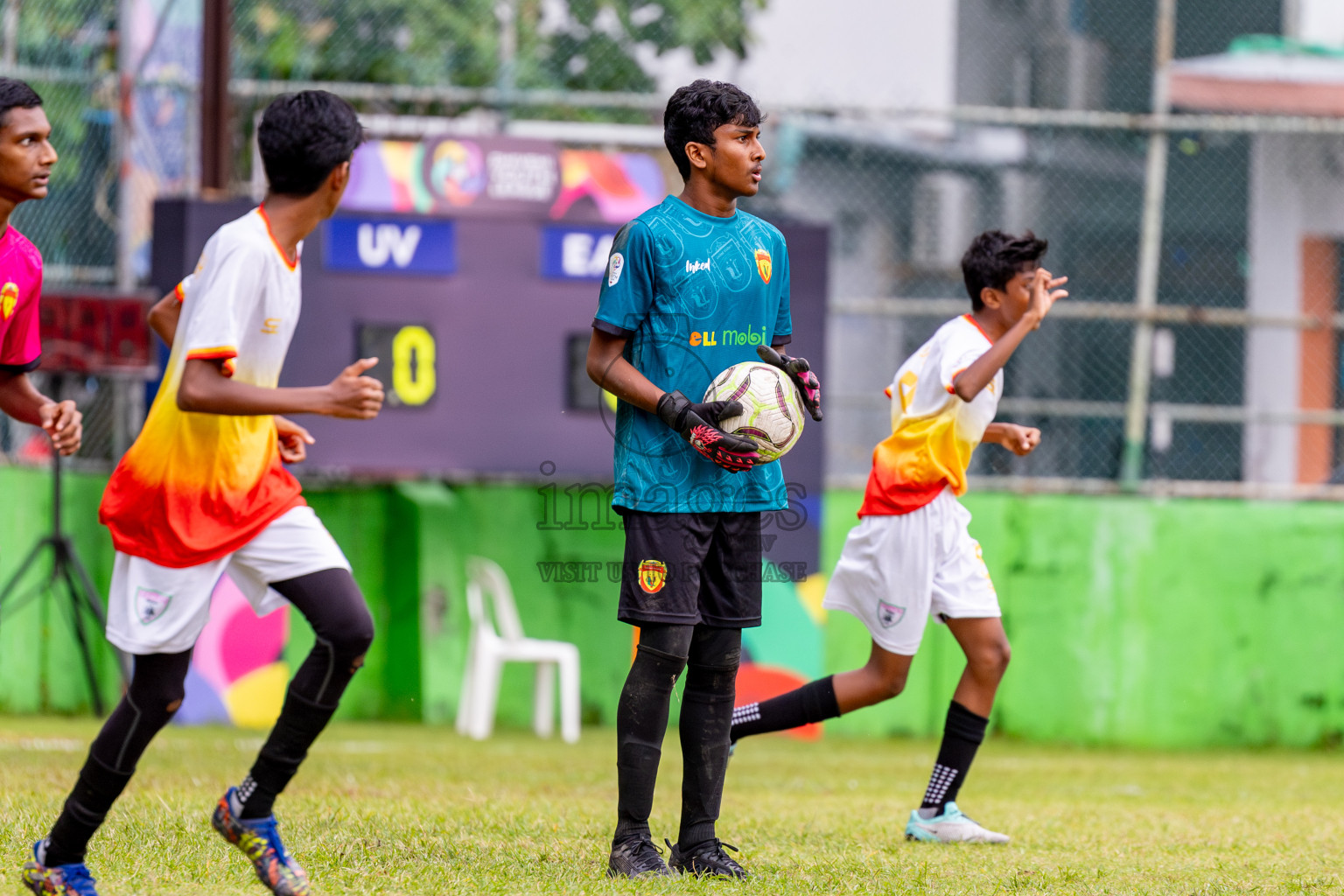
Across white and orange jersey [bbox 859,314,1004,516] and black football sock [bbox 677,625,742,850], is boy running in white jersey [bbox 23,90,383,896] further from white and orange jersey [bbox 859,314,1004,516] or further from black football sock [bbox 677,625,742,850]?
white and orange jersey [bbox 859,314,1004,516]

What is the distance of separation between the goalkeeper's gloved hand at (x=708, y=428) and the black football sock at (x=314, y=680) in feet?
3.16

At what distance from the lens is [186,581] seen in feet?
12.2

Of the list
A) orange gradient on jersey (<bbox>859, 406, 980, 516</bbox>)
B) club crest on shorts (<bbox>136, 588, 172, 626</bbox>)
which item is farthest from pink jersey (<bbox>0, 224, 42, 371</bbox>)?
orange gradient on jersey (<bbox>859, 406, 980, 516</bbox>)

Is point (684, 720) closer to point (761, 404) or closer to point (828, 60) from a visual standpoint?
point (761, 404)

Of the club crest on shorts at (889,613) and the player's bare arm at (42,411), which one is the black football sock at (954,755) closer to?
the club crest on shorts at (889,613)

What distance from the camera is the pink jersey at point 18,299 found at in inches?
165

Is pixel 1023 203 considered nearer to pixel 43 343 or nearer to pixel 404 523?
pixel 404 523

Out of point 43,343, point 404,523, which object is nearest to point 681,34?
point 404,523

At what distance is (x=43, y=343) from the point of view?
9789 millimetres

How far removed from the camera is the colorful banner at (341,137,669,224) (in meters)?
9.82

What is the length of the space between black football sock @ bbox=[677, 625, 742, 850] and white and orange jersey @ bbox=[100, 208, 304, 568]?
1274mm

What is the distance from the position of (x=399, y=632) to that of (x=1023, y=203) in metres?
5.43

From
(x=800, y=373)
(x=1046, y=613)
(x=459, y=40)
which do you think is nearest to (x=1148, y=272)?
(x=1046, y=613)

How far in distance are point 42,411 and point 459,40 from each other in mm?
7434
